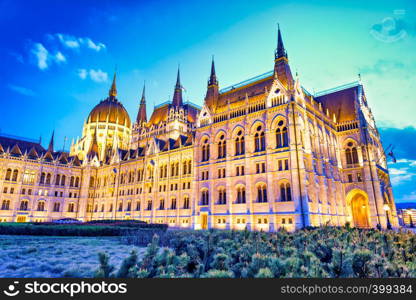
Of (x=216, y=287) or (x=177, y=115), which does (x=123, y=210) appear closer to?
(x=177, y=115)

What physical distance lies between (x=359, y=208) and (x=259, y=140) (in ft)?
73.3

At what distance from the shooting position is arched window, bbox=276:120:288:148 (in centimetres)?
3676

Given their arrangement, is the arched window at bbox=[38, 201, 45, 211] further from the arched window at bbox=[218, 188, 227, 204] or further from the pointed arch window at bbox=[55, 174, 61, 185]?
the arched window at bbox=[218, 188, 227, 204]

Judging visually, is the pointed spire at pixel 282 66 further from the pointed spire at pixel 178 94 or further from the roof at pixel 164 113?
the pointed spire at pixel 178 94

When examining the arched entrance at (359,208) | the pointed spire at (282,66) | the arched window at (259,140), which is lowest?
the arched entrance at (359,208)

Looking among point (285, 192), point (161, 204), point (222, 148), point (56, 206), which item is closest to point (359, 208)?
point (285, 192)

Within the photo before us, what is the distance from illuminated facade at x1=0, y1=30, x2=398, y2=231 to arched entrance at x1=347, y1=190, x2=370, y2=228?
0.56 ft

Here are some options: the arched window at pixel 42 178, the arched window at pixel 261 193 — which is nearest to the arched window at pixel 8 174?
the arched window at pixel 42 178

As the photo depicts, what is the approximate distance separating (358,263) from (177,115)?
63.1 m

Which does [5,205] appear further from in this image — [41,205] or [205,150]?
[205,150]

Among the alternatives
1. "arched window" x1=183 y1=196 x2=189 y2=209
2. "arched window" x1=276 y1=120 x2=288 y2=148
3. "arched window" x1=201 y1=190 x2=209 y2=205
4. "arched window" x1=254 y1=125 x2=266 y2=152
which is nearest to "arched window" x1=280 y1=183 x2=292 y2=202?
"arched window" x1=276 y1=120 x2=288 y2=148

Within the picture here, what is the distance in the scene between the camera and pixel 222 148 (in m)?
44.0

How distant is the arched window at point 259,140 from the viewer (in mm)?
38859

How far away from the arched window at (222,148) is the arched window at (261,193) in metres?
8.78
